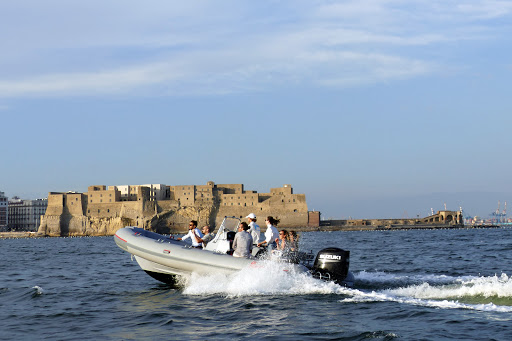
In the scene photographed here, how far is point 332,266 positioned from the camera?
10070 mm

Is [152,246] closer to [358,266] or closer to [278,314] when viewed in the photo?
[278,314]

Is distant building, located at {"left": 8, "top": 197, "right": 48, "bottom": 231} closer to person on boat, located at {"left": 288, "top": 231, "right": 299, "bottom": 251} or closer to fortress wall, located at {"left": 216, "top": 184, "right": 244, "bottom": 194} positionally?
fortress wall, located at {"left": 216, "top": 184, "right": 244, "bottom": 194}

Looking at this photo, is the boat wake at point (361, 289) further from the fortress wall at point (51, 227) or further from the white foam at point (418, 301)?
the fortress wall at point (51, 227)

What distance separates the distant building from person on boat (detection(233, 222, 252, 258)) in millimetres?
126059

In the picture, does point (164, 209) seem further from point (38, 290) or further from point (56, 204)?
point (38, 290)

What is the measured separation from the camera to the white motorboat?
10.1 metres

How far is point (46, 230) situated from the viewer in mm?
87562

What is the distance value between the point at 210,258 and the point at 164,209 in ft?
263

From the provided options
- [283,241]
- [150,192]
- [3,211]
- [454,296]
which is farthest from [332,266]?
[3,211]

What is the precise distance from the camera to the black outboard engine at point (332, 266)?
1006 cm

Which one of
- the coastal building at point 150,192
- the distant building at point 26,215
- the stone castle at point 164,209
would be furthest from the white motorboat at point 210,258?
the distant building at point 26,215

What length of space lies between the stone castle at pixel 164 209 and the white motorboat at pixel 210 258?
75.6 m

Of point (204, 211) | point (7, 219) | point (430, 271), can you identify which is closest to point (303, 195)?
point (204, 211)

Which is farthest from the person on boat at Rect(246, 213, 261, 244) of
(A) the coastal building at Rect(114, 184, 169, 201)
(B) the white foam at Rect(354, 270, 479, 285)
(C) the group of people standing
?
(A) the coastal building at Rect(114, 184, 169, 201)
